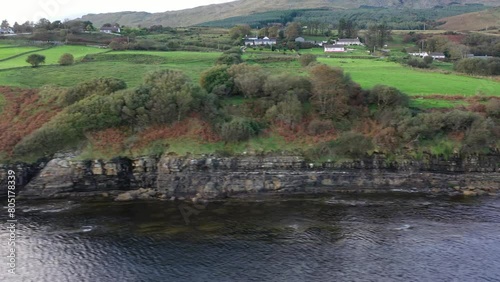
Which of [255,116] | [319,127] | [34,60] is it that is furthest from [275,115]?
[34,60]

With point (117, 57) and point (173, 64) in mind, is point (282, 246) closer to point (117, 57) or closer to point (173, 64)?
point (173, 64)

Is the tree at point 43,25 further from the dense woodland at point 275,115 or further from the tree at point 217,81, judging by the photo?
the tree at point 217,81

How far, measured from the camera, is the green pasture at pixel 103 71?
64188mm

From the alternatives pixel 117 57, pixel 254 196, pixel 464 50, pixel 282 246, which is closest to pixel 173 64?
pixel 117 57

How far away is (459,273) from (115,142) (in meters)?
37.5

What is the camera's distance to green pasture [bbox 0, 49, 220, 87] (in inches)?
2527

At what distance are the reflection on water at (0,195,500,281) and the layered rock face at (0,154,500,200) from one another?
257 centimetres

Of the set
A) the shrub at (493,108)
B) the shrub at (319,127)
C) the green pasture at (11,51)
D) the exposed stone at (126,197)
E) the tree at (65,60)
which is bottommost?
the exposed stone at (126,197)

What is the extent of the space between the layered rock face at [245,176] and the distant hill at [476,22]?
461ft

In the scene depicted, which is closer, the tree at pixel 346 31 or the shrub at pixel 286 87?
the shrub at pixel 286 87

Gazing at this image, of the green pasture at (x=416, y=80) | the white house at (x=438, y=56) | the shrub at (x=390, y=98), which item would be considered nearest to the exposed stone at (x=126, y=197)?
the shrub at (x=390, y=98)

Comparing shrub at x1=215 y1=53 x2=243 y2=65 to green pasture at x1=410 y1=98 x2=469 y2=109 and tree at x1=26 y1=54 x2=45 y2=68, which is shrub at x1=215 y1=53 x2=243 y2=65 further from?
green pasture at x1=410 y1=98 x2=469 y2=109

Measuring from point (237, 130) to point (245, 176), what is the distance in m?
6.22

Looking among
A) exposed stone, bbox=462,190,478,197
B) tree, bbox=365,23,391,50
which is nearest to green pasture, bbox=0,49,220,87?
exposed stone, bbox=462,190,478,197
